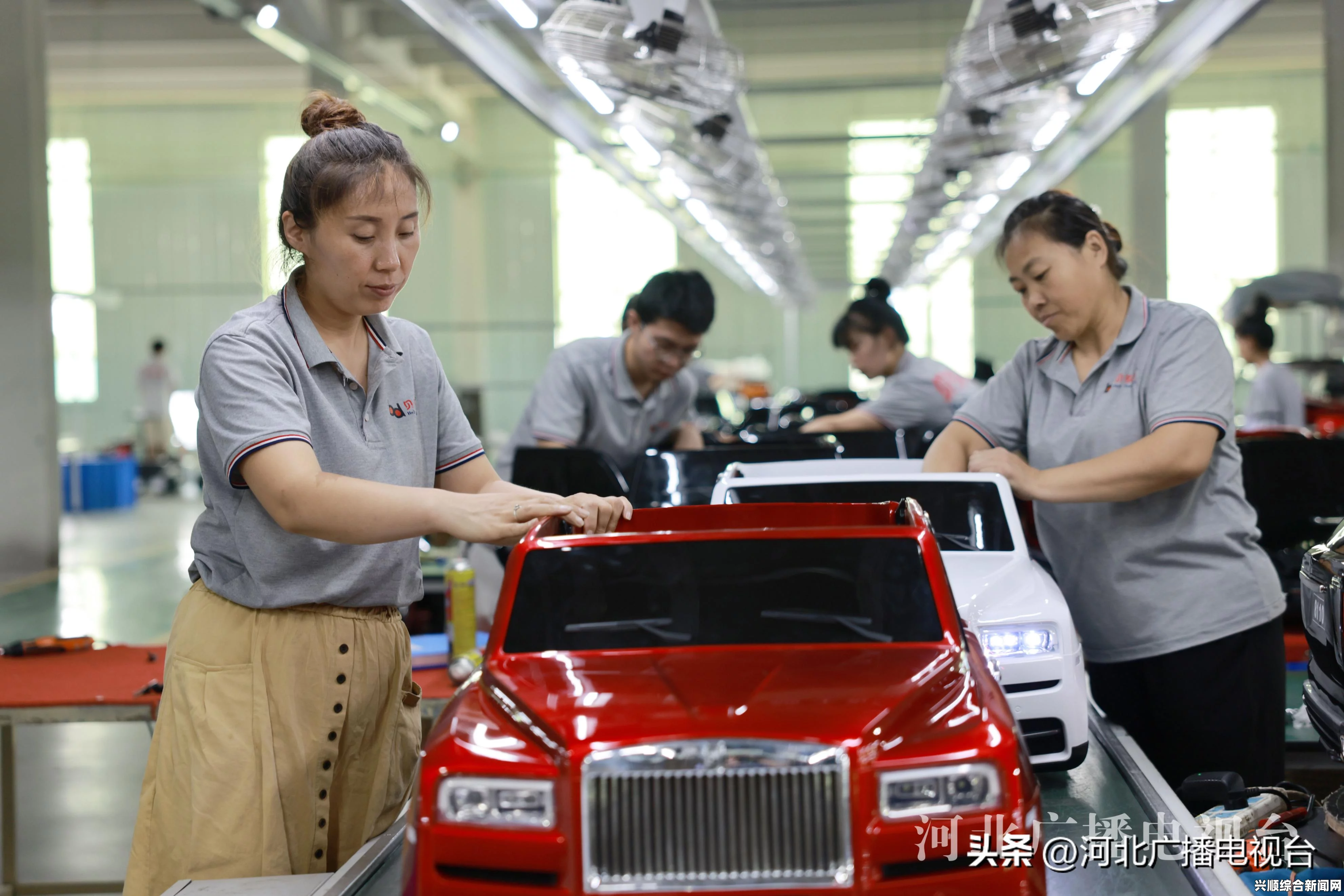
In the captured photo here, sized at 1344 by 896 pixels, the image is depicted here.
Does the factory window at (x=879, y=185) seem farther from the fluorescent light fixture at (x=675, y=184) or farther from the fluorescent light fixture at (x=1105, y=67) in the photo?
the fluorescent light fixture at (x=1105, y=67)

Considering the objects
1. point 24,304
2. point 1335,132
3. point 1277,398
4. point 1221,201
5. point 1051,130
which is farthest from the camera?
point 1221,201

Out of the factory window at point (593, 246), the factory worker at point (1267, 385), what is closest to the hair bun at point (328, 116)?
the factory worker at point (1267, 385)

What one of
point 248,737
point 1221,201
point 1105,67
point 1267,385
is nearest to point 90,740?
point 248,737

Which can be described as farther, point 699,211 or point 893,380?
point 699,211

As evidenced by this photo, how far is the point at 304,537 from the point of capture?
1.96 m

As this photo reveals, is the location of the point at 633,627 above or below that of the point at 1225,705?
above

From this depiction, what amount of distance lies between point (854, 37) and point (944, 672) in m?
20.1

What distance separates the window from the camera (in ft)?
70.9

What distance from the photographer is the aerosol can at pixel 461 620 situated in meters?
3.53

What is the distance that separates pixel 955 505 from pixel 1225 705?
2.72 feet

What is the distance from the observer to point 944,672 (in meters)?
1.83

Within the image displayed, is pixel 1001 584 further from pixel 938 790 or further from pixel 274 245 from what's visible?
pixel 274 245

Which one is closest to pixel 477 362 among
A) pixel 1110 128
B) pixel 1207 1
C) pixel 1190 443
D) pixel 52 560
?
pixel 52 560

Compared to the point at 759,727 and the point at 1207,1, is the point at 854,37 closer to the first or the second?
the point at 1207,1
